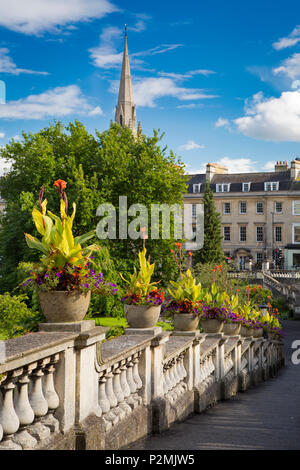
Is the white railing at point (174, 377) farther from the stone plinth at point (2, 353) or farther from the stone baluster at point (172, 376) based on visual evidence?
the stone plinth at point (2, 353)

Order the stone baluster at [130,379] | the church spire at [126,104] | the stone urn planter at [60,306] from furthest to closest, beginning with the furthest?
the church spire at [126,104] → the stone baluster at [130,379] → the stone urn planter at [60,306]

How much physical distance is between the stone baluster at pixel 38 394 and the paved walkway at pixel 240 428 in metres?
1.80

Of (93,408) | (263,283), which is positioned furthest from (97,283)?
(263,283)

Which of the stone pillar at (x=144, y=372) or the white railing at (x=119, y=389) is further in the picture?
the stone pillar at (x=144, y=372)

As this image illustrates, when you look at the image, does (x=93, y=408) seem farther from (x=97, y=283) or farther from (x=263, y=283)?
(x=263, y=283)

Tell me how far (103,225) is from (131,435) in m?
26.6

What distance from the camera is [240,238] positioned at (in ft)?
268

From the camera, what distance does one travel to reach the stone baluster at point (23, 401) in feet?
13.2

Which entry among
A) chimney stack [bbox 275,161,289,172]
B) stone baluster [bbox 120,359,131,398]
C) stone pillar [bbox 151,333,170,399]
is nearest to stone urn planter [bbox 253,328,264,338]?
stone pillar [bbox 151,333,170,399]

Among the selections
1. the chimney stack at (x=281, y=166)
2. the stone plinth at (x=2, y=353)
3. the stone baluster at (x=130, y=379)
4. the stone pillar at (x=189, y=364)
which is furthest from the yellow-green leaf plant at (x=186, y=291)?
the chimney stack at (x=281, y=166)

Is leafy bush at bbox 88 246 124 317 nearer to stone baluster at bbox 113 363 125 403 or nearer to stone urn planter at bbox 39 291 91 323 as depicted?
stone baluster at bbox 113 363 125 403

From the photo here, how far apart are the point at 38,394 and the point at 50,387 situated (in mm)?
222

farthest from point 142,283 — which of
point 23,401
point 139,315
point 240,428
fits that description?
point 23,401
